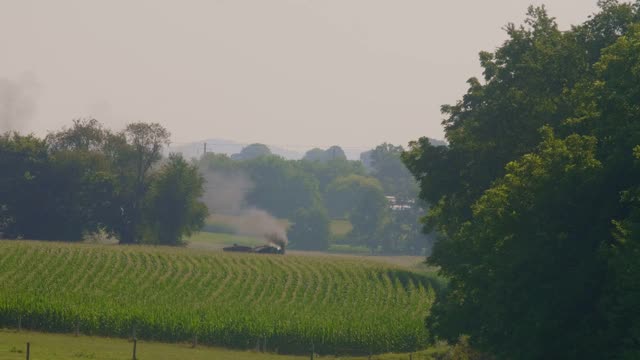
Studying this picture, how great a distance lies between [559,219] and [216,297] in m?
53.4

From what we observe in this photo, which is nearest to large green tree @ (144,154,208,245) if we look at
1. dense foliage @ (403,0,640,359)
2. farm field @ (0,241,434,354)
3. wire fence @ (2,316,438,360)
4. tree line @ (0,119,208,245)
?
tree line @ (0,119,208,245)

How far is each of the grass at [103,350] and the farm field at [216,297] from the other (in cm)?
162

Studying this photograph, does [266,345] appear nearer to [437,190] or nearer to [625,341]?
[437,190]

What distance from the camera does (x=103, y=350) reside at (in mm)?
62312

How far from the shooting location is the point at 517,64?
57.3 metres

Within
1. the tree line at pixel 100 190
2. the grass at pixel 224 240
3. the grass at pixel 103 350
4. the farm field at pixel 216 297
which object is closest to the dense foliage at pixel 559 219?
the grass at pixel 103 350

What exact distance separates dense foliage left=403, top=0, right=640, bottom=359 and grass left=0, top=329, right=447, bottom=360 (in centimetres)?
1557

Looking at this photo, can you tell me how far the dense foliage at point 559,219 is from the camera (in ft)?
116

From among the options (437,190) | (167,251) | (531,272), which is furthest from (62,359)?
(167,251)

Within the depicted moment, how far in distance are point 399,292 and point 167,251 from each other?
24.3 metres

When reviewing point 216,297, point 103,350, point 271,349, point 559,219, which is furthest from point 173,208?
point 559,219

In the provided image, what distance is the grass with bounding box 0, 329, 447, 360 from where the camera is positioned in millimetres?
57281

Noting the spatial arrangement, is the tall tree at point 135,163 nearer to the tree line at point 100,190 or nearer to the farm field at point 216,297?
the tree line at point 100,190

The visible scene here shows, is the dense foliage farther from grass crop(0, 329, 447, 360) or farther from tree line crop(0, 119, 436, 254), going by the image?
tree line crop(0, 119, 436, 254)
